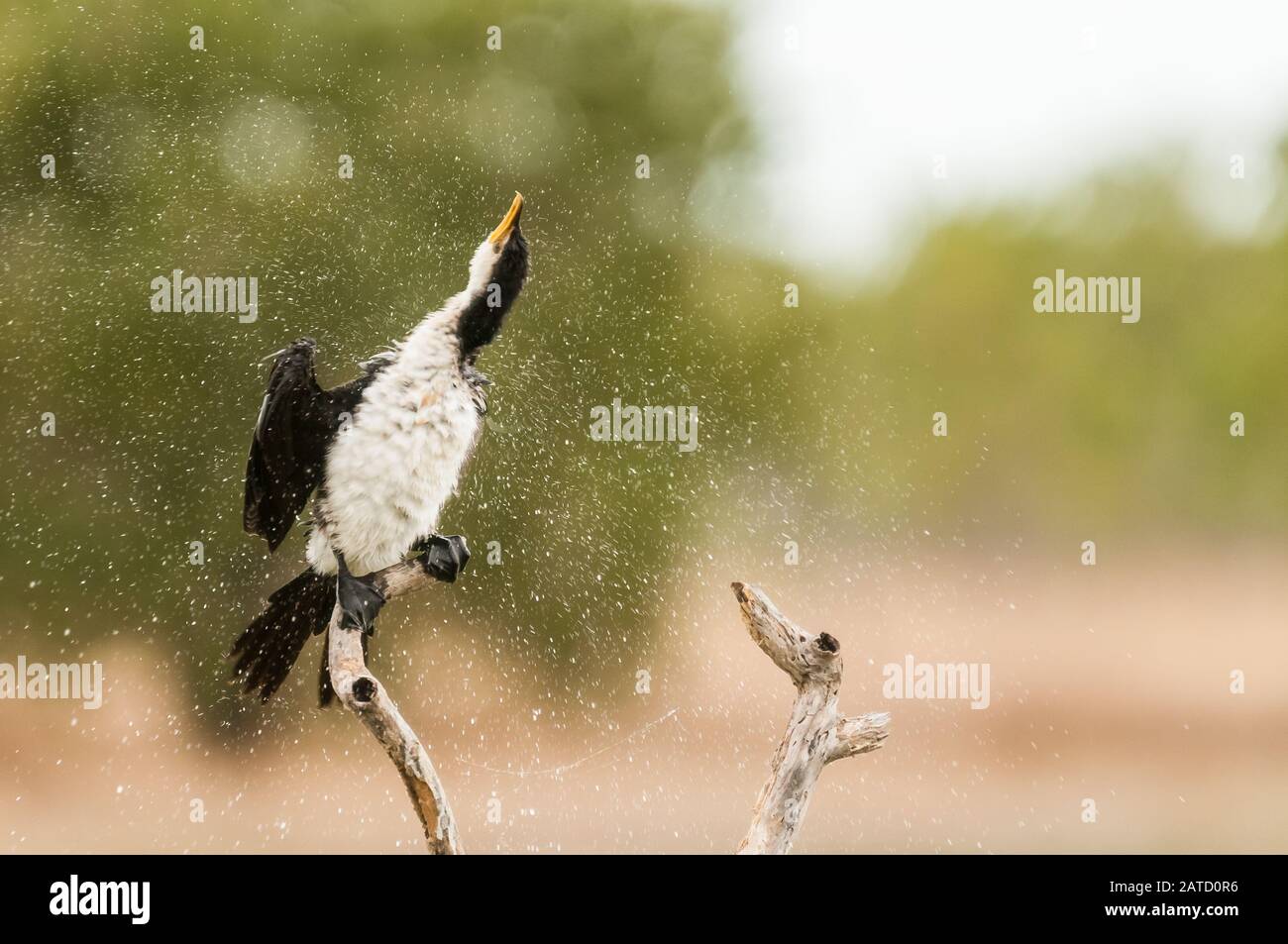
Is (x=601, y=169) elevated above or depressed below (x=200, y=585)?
above

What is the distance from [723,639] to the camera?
21.8 ft

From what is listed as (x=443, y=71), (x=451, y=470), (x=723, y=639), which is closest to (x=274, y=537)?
(x=451, y=470)

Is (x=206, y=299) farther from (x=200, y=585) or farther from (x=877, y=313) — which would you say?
(x=877, y=313)

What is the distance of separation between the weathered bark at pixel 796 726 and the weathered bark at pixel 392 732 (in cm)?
66

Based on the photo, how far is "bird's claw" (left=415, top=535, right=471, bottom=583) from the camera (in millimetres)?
3004

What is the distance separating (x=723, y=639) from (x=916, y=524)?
151 cm

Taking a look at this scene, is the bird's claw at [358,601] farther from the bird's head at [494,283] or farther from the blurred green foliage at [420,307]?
the blurred green foliage at [420,307]
